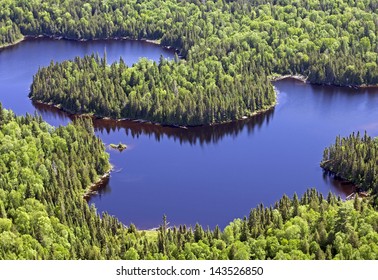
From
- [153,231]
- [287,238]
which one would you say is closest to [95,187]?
[153,231]

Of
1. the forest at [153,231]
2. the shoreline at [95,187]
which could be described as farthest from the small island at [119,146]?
the forest at [153,231]

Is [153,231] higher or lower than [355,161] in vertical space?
lower

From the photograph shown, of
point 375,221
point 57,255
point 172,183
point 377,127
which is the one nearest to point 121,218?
point 172,183

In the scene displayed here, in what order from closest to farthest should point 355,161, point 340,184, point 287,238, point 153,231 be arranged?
point 287,238 < point 153,231 < point 355,161 < point 340,184

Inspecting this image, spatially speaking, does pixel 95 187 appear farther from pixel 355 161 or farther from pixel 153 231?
pixel 355 161

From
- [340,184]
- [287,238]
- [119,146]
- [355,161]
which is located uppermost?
[355,161]

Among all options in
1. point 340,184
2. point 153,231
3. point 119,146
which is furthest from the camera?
point 119,146

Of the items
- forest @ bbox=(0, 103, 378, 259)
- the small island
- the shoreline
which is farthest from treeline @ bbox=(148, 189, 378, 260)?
the small island

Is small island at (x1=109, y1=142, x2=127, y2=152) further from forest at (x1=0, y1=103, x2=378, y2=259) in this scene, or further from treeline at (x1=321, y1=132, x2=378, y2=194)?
treeline at (x1=321, y1=132, x2=378, y2=194)
